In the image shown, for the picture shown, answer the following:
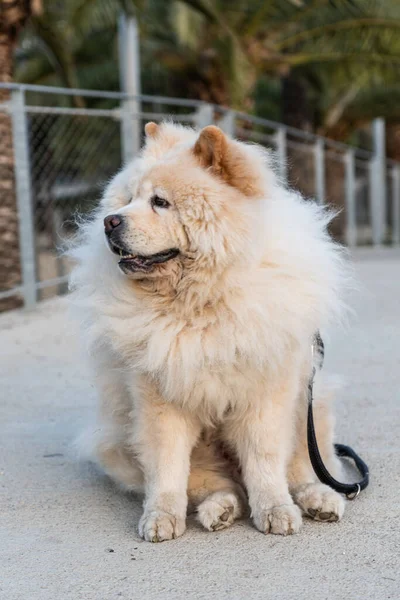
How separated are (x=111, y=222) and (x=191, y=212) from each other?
0.98ft

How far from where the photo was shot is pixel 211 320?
11.1 ft

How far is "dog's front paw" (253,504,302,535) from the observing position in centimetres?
327

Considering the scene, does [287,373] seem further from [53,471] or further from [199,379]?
[53,471]

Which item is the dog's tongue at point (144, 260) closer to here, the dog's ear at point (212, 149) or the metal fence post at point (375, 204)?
the dog's ear at point (212, 149)

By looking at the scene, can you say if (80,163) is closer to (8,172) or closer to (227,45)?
(227,45)

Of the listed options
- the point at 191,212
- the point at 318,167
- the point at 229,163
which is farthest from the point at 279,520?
the point at 318,167

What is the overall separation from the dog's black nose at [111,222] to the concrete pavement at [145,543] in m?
1.15

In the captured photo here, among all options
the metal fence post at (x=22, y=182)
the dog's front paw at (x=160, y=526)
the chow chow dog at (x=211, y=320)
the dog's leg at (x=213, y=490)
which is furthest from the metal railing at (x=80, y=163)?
the dog's front paw at (x=160, y=526)

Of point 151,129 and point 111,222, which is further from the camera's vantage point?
point 151,129

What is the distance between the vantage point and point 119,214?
3.30 meters

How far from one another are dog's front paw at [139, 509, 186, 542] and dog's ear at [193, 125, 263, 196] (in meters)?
1.25

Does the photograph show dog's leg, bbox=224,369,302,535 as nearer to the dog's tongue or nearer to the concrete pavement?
the concrete pavement

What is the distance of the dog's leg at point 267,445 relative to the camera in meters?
3.36

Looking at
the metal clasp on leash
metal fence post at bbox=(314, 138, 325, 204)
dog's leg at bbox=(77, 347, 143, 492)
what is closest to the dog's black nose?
dog's leg at bbox=(77, 347, 143, 492)
